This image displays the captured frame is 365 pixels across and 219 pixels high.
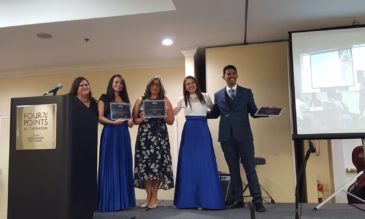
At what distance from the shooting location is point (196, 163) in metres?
3.25

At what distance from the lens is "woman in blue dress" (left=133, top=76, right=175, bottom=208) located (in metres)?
3.20

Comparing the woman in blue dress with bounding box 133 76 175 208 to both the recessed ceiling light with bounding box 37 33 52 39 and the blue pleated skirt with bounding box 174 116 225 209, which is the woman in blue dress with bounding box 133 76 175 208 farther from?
the recessed ceiling light with bounding box 37 33 52 39

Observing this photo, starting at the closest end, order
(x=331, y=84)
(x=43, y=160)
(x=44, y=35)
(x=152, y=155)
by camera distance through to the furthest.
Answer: (x=43, y=160)
(x=152, y=155)
(x=331, y=84)
(x=44, y=35)

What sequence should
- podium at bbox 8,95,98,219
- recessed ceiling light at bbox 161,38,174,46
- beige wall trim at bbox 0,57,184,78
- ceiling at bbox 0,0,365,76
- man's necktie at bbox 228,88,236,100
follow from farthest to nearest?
beige wall trim at bbox 0,57,184,78, recessed ceiling light at bbox 161,38,174,46, ceiling at bbox 0,0,365,76, man's necktie at bbox 228,88,236,100, podium at bbox 8,95,98,219

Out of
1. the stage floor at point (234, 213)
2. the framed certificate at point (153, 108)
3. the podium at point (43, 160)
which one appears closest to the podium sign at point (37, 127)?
the podium at point (43, 160)

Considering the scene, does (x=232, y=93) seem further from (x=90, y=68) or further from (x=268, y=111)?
(x=90, y=68)

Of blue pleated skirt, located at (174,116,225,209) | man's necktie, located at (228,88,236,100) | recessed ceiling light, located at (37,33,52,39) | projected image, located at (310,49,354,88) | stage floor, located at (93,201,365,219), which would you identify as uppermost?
recessed ceiling light, located at (37,33,52,39)

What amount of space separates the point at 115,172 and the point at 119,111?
1.84 ft

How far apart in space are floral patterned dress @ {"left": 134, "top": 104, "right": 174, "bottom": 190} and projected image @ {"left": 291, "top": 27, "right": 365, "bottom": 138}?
4.58 ft

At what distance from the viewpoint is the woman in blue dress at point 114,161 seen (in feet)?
10.2

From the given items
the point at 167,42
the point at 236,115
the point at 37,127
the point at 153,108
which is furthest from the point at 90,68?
the point at 37,127

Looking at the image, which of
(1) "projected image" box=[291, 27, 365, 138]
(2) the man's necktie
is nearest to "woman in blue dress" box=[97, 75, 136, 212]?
(2) the man's necktie

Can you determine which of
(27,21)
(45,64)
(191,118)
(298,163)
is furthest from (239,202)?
(45,64)

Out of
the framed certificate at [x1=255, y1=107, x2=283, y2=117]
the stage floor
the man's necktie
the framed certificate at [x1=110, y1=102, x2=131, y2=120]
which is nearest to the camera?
the stage floor
